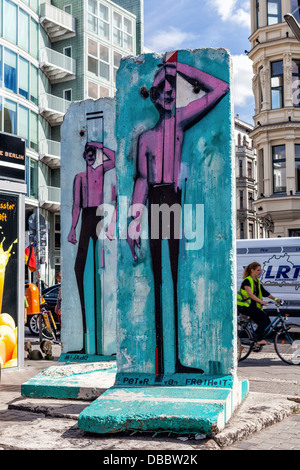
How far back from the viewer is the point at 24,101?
1328 inches

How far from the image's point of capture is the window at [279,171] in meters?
31.6

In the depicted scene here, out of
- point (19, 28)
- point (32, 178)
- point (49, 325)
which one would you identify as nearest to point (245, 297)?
point (49, 325)

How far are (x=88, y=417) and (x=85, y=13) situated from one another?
37282mm

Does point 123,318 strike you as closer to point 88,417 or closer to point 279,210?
point 88,417

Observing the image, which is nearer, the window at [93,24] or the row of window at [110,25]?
the window at [93,24]

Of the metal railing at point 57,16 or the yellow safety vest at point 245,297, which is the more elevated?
the metal railing at point 57,16

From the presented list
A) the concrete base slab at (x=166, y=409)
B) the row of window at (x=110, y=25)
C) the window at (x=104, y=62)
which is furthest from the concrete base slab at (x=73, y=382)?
the window at (x=104, y=62)

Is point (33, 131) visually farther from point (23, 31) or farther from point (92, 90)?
point (92, 90)

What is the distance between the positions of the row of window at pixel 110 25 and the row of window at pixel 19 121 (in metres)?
8.63

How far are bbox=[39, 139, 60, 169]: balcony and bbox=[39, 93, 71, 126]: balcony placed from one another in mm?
1541

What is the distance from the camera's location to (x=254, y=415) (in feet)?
18.3

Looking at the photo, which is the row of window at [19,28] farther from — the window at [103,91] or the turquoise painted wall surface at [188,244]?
the turquoise painted wall surface at [188,244]

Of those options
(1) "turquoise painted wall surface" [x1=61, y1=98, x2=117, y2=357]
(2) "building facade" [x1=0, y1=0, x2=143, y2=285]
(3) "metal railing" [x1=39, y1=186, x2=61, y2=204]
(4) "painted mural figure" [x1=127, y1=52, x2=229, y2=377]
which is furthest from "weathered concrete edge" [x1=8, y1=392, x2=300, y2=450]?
(3) "metal railing" [x1=39, y1=186, x2=61, y2=204]

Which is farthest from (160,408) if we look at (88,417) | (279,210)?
(279,210)
